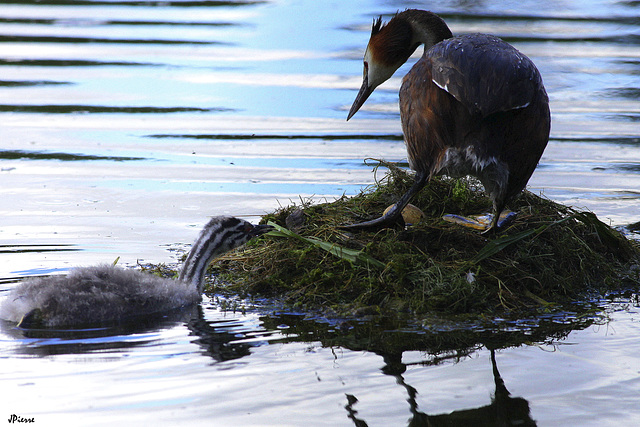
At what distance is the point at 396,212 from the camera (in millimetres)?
6012

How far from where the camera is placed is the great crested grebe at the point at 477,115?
17.3 ft

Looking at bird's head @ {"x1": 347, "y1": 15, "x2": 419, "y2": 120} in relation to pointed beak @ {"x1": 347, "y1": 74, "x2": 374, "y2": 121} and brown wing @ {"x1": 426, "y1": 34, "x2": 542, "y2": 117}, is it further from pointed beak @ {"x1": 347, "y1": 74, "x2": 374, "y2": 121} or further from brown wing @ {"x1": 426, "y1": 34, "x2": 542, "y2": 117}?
brown wing @ {"x1": 426, "y1": 34, "x2": 542, "y2": 117}

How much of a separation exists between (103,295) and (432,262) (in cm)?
200

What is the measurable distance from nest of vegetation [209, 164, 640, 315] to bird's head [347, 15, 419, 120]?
Result: 1243mm

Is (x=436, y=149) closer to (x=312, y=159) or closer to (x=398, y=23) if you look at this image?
(x=398, y=23)

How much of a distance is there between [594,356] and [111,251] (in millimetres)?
3644

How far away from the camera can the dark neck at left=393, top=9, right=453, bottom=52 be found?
6.98 m

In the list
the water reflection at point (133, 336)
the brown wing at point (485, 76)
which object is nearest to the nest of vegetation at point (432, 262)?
the water reflection at point (133, 336)

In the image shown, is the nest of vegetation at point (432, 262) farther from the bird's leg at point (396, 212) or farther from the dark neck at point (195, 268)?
the dark neck at point (195, 268)

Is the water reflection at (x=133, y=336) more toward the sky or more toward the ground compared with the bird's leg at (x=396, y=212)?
→ more toward the ground

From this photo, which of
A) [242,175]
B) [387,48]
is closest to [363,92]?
[387,48]

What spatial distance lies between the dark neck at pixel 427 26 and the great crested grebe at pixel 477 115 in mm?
1048

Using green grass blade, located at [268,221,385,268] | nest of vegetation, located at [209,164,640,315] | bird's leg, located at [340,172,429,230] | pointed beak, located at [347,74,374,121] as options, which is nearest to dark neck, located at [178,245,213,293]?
nest of vegetation, located at [209,164,640,315]

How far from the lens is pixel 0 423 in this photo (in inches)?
148
